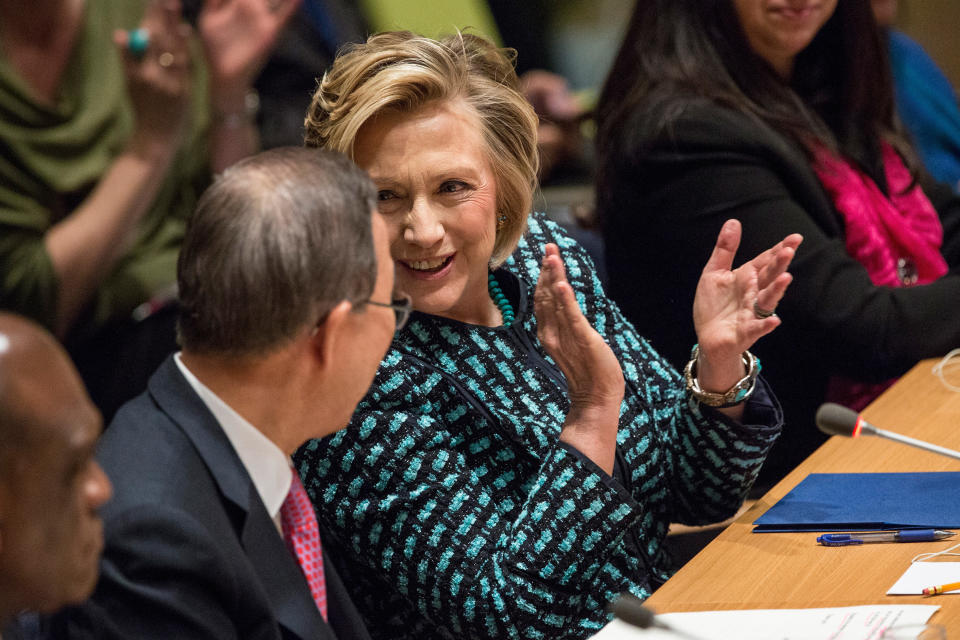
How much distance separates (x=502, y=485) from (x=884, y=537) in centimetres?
53

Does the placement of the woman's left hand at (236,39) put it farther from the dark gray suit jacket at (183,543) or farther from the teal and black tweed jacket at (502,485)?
the dark gray suit jacket at (183,543)

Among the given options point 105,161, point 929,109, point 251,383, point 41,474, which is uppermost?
point 41,474

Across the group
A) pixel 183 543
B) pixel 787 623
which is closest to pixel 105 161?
pixel 183 543

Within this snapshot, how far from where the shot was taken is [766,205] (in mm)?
2287

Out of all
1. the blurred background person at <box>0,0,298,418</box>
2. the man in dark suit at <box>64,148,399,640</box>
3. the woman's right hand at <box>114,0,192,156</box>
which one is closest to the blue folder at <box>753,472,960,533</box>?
the man in dark suit at <box>64,148,399,640</box>

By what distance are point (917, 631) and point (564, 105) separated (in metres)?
3.80

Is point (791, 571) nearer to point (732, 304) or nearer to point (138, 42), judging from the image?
point (732, 304)

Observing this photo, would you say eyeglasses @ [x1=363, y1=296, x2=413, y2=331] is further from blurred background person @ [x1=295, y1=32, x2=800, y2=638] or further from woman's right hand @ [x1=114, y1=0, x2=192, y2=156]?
woman's right hand @ [x1=114, y1=0, x2=192, y2=156]

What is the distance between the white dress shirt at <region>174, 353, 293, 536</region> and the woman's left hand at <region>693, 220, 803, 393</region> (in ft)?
2.49

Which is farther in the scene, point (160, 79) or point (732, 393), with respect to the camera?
point (160, 79)

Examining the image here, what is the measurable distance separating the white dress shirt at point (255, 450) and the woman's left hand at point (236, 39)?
85.2 inches

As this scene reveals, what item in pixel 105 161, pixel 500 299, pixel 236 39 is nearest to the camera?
pixel 500 299

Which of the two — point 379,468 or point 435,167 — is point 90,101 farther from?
point 379,468

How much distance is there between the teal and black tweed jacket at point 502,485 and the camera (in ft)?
5.08
